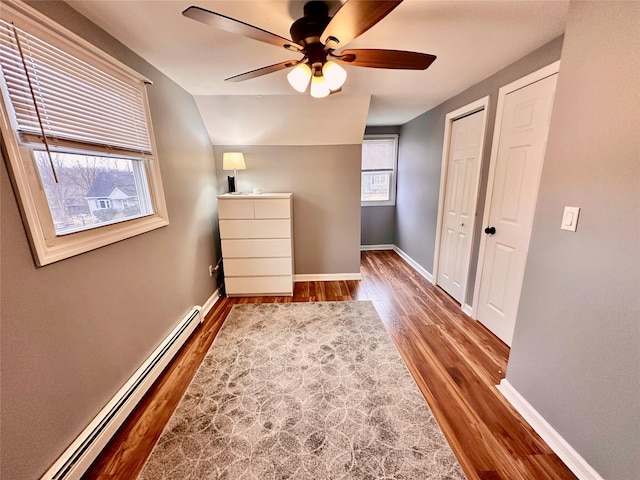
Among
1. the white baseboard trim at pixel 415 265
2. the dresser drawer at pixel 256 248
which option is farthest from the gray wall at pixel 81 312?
the white baseboard trim at pixel 415 265

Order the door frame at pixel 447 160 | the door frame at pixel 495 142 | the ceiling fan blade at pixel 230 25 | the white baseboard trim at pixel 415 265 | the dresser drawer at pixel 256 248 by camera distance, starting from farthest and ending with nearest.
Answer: the white baseboard trim at pixel 415 265 < the dresser drawer at pixel 256 248 < the door frame at pixel 447 160 < the door frame at pixel 495 142 < the ceiling fan blade at pixel 230 25

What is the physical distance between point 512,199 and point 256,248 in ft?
8.35

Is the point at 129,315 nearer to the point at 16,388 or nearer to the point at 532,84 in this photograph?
the point at 16,388

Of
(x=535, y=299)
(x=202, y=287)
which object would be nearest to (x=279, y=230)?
(x=202, y=287)

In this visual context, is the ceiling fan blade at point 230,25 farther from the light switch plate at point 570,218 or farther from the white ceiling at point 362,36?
the light switch plate at point 570,218

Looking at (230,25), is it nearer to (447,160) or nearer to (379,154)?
(447,160)

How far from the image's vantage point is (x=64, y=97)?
48.3 inches

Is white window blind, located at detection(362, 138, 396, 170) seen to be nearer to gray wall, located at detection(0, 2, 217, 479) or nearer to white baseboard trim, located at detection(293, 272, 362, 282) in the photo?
white baseboard trim, located at detection(293, 272, 362, 282)

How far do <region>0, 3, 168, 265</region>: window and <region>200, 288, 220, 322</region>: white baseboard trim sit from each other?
1188 mm

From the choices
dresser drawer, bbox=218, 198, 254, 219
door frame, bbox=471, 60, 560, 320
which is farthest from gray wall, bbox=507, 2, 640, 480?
dresser drawer, bbox=218, 198, 254, 219

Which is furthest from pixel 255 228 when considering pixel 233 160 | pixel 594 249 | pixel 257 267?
pixel 594 249

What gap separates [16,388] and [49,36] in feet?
5.04

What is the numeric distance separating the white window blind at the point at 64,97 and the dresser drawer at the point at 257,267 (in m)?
1.61

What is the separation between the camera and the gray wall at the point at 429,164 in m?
1.95
